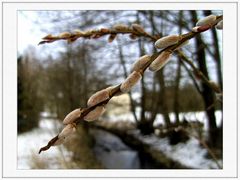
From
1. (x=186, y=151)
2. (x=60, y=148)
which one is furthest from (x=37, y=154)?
(x=186, y=151)

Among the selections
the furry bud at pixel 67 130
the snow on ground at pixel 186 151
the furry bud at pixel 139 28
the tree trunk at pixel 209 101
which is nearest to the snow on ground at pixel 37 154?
the snow on ground at pixel 186 151

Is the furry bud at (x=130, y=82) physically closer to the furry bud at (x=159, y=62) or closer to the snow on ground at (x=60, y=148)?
the furry bud at (x=159, y=62)

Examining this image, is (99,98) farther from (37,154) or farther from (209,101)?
(209,101)

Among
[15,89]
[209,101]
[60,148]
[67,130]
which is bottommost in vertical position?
[60,148]

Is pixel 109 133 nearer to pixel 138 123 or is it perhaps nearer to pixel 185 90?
pixel 138 123
